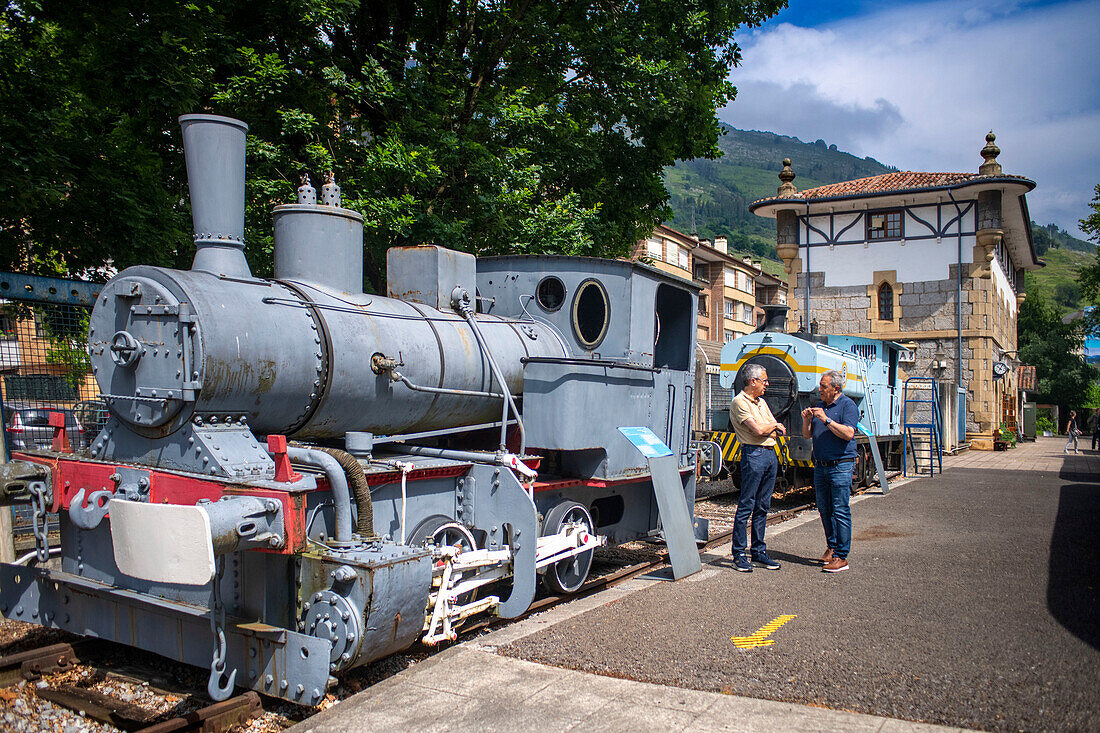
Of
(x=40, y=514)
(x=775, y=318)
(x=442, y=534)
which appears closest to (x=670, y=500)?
(x=442, y=534)

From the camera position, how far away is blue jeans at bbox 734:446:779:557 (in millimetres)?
7000

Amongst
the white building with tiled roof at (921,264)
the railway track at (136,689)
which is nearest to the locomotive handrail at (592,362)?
the railway track at (136,689)

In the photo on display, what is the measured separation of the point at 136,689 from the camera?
15.1ft

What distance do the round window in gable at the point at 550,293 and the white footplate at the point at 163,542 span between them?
3845mm

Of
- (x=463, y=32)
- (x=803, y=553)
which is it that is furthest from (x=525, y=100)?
(x=803, y=553)

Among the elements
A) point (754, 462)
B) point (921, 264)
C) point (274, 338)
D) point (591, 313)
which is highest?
point (921, 264)

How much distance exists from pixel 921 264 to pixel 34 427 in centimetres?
2714

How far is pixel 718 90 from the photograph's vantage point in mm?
12453

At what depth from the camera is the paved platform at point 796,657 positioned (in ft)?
12.5

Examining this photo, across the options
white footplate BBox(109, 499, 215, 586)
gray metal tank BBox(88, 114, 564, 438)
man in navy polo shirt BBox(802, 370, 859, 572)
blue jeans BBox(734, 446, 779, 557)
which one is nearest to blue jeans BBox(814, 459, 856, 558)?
man in navy polo shirt BBox(802, 370, 859, 572)

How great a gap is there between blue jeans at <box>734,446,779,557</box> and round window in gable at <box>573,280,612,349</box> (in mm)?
1661

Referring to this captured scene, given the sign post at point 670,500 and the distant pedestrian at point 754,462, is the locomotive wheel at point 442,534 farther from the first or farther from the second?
the distant pedestrian at point 754,462

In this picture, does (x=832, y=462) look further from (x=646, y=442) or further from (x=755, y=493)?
(x=646, y=442)

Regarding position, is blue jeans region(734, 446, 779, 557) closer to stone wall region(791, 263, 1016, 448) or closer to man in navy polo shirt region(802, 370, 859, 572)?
man in navy polo shirt region(802, 370, 859, 572)
